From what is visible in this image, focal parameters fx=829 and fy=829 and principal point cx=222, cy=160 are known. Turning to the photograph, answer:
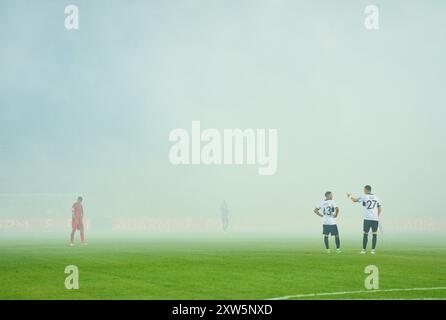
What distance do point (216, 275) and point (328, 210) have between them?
31.6 ft

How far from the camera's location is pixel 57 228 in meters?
86.9

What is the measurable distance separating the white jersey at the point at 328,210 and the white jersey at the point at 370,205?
1532 mm

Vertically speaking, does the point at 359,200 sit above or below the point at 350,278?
above

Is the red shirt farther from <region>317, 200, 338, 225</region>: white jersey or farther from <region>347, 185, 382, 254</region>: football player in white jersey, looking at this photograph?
<region>347, 185, 382, 254</region>: football player in white jersey

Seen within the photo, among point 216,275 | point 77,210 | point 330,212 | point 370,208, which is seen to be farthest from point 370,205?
point 77,210

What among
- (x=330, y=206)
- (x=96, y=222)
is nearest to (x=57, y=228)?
(x=96, y=222)

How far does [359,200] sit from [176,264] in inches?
285

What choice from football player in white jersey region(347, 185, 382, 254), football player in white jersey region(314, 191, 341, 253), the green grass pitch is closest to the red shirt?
the green grass pitch

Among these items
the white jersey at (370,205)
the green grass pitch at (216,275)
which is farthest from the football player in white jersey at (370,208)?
the green grass pitch at (216,275)

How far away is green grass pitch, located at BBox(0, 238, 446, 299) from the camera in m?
17.9

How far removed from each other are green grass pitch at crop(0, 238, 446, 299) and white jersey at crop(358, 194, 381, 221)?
1411mm
